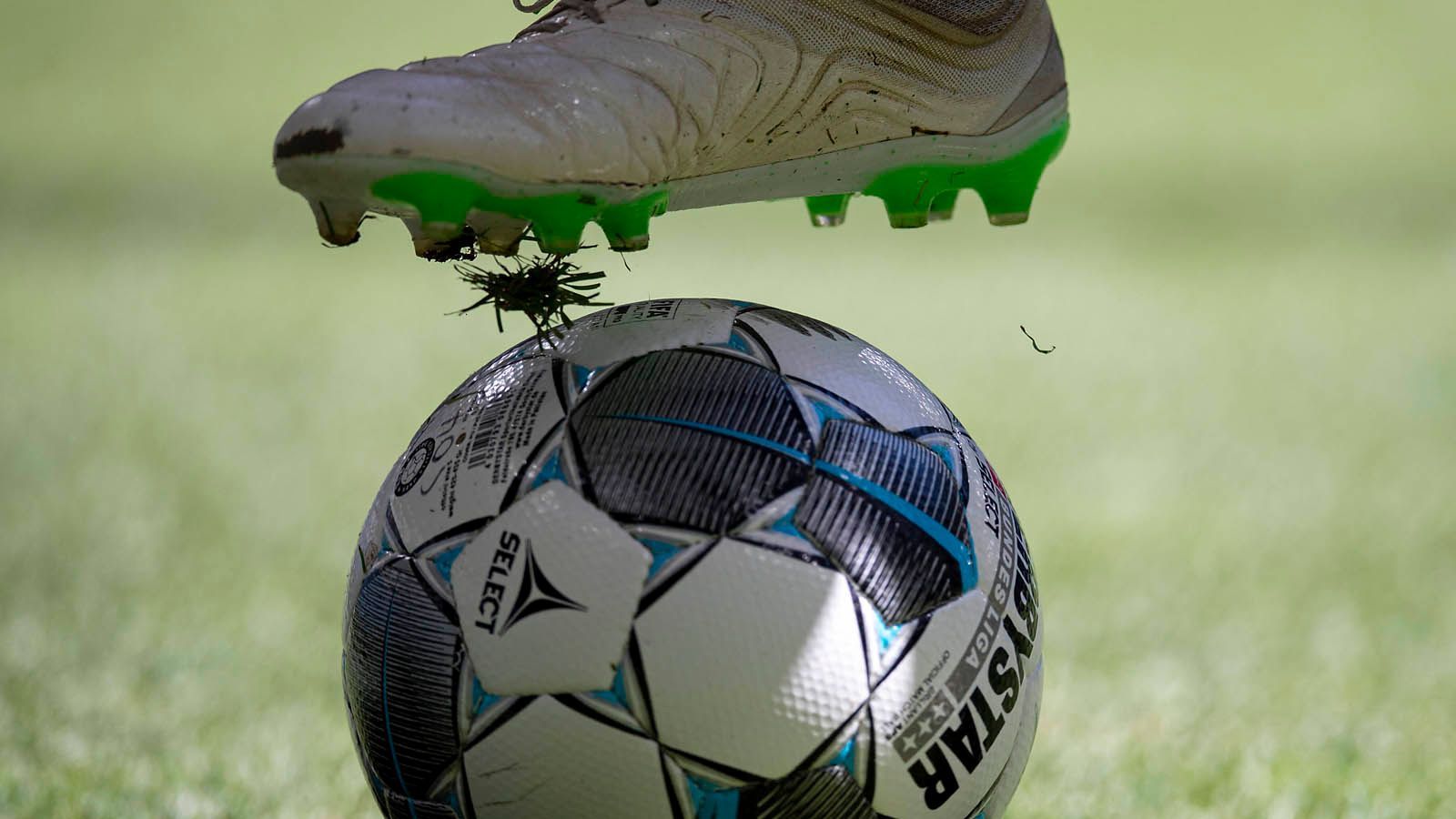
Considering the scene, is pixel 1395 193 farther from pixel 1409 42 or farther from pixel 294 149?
pixel 294 149

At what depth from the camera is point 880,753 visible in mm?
2033

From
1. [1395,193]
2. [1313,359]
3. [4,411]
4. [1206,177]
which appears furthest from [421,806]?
[1206,177]

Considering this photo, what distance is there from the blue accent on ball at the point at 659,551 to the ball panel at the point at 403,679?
29 cm

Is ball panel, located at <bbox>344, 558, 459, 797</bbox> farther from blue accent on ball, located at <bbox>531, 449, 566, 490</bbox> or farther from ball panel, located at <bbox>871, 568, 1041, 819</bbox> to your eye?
ball panel, located at <bbox>871, 568, 1041, 819</bbox>

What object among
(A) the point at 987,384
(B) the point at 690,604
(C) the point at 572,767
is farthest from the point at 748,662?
(A) the point at 987,384

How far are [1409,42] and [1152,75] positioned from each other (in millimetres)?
2912

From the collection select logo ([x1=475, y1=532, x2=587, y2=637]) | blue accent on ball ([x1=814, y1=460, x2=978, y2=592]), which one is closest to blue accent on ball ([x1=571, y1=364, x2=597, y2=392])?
Answer: select logo ([x1=475, y1=532, x2=587, y2=637])

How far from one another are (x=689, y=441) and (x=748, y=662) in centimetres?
31

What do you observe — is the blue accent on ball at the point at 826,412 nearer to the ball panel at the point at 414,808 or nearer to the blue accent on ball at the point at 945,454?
the blue accent on ball at the point at 945,454

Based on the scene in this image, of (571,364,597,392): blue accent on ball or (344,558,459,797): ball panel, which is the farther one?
(571,364,597,392): blue accent on ball

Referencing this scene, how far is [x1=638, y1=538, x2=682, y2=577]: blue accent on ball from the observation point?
202 centimetres

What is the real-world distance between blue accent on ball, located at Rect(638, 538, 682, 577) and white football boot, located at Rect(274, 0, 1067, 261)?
1.42 feet

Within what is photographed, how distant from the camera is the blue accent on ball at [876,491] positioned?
211 cm

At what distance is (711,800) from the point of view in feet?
6.56
